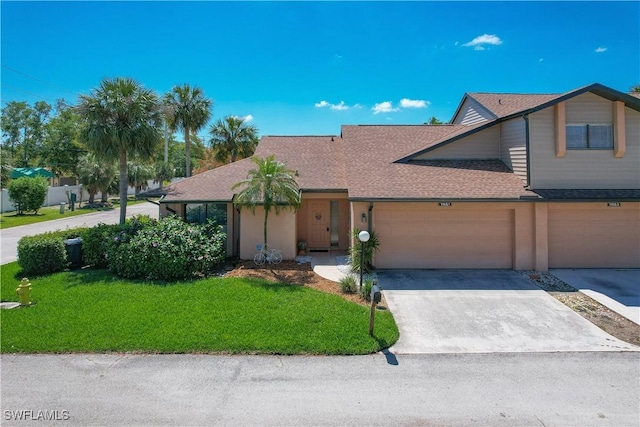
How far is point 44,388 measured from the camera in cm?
538

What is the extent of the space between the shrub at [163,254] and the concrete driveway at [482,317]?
5812 mm

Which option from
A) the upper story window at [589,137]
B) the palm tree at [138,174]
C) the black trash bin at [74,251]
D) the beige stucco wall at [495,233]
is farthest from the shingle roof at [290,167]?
the palm tree at [138,174]

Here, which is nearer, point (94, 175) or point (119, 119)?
point (119, 119)

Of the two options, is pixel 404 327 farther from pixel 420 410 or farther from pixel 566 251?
pixel 566 251

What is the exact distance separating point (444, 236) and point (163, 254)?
9.36m

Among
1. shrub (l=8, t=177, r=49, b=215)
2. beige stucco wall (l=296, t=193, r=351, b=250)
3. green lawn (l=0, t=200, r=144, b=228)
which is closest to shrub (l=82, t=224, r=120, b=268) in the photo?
beige stucco wall (l=296, t=193, r=351, b=250)

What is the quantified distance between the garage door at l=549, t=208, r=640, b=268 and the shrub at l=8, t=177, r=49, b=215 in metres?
34.2

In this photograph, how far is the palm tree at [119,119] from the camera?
13.5m

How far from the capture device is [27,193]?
2656 cm

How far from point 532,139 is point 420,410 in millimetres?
10644

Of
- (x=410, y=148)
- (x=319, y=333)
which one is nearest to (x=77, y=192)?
(x=410, y=148)

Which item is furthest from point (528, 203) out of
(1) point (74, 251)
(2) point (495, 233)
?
(1) point (74, 251)

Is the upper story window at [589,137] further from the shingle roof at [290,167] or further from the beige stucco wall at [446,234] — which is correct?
the shingle roof at [290,167]

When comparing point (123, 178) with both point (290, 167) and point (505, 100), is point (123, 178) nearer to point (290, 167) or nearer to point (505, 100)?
point (290, 167)
